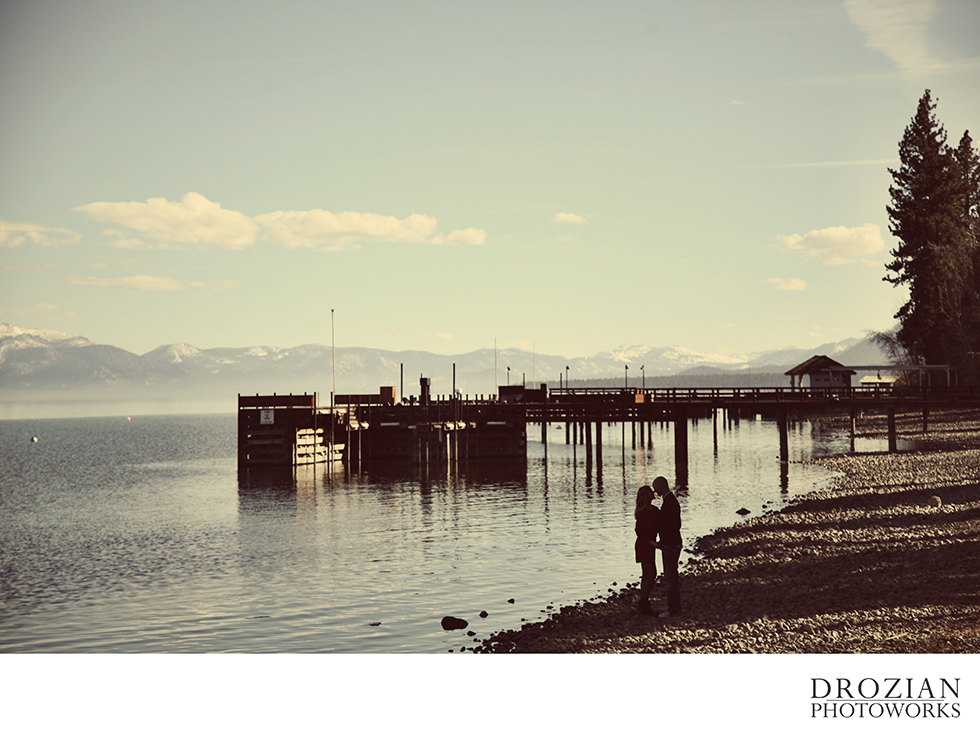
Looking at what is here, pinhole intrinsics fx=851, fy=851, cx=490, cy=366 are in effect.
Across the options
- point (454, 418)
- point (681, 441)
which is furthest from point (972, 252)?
point (454, 418)

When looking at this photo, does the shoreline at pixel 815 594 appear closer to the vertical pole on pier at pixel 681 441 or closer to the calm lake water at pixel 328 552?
the calm lake water at pixel 328 552

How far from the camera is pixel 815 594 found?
1802cm

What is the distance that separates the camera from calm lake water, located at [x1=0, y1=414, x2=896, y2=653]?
19438mm

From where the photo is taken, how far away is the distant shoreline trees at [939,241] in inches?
2281

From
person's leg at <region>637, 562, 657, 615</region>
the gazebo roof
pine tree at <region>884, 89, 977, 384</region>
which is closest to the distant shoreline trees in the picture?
pine tree at <region>884, 89, 977, 384</region>

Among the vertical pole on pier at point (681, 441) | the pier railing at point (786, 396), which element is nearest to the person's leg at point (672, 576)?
the vertical pole on pier at point (681, 441)

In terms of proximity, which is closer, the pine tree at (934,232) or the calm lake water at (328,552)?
the calm lake water at (328,552)

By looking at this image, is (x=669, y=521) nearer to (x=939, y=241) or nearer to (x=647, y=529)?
(x=647, y=529)

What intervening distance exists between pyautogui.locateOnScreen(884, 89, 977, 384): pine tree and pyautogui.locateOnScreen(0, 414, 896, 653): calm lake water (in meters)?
16.8

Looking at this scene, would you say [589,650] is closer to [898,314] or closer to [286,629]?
[286,629]

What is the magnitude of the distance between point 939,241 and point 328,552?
54211mm

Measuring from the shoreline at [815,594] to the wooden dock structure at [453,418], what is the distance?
23312mm
